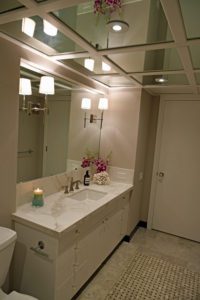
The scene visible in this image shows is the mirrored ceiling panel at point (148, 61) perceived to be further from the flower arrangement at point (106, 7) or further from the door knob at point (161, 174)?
the door knob at point (161, 174)

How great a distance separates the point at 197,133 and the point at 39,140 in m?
2.35

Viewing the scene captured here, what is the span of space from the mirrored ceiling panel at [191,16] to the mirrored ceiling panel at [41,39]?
0.81 metres

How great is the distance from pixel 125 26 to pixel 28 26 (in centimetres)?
72

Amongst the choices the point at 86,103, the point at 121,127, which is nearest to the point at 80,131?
the point at 86,103

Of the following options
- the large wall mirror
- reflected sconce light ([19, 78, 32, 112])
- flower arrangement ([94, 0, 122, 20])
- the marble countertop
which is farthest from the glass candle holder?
flower arrangement ([94, 0, 122, 20])

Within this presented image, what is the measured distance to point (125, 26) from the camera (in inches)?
64.6

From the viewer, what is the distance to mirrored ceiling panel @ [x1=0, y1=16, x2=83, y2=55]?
5.14 feet

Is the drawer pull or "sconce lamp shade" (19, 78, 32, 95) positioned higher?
"sconce lamp shade" (19, 78, 32, 95)

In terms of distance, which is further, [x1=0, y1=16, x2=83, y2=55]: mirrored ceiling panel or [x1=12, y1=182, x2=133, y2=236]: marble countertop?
[x1=12, y1=182, x2=133, y2=236]: marble countertop

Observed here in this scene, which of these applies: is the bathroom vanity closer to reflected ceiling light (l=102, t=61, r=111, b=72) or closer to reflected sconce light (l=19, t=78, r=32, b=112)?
reflected sconce light (l=19, t=78, r=32, b=112)

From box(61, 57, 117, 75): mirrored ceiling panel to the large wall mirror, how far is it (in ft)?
0.70

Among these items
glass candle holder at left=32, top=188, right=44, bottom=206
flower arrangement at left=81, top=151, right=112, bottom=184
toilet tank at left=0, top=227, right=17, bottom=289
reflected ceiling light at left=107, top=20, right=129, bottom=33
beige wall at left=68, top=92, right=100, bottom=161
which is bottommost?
toilet tank at left=0, top=227, right=17, bottom=289

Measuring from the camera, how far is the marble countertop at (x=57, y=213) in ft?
5.72

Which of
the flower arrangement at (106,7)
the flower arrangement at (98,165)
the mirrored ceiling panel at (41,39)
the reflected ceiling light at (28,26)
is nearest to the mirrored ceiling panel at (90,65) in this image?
the mirrored ceiling panel at (41,39)
